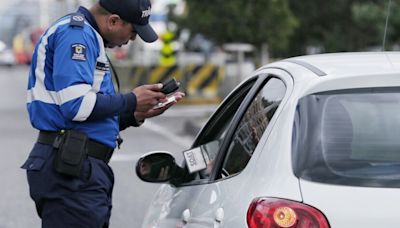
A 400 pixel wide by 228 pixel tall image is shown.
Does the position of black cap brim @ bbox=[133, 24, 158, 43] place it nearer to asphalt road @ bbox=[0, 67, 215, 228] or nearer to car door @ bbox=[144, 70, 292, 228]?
car door @ bbox=[144, 70, 292, 228]

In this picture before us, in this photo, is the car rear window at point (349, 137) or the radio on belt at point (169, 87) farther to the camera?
the radio on belt at point (169, 87)

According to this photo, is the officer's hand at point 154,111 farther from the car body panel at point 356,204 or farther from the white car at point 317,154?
the car body panel at point 356,204

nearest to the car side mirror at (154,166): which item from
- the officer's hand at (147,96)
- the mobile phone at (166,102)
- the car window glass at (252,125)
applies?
the mobile phone at (166,102)

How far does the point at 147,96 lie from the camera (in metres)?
3.92

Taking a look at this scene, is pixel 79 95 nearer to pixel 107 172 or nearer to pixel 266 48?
pixel 107 172

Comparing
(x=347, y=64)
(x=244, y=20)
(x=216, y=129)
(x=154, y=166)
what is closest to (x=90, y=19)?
(x=154, y=166)

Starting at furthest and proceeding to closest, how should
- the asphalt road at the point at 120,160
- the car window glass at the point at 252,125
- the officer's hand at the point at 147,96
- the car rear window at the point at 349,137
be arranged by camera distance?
the asphalt road at the point at 120,160 < the officer's hand at the point at 147,96 < the car window glass at the point at 252,125 < the car rear window at the point at 349,137

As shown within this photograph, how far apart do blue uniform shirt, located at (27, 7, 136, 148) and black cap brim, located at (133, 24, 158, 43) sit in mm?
187

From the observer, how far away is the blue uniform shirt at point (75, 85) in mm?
3686

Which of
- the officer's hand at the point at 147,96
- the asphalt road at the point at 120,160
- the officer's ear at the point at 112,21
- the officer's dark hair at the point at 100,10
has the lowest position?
the asphalt road at the point at 120,160

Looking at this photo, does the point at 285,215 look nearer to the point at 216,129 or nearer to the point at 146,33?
the point at 146,33

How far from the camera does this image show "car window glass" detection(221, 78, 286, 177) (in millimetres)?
3490

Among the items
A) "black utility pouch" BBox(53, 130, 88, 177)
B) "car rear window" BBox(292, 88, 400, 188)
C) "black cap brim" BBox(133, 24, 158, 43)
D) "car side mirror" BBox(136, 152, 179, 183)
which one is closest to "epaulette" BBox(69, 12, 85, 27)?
"black cap brim" BBox(133, 24, 158, 43)

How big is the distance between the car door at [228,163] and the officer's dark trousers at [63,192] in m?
0.39
